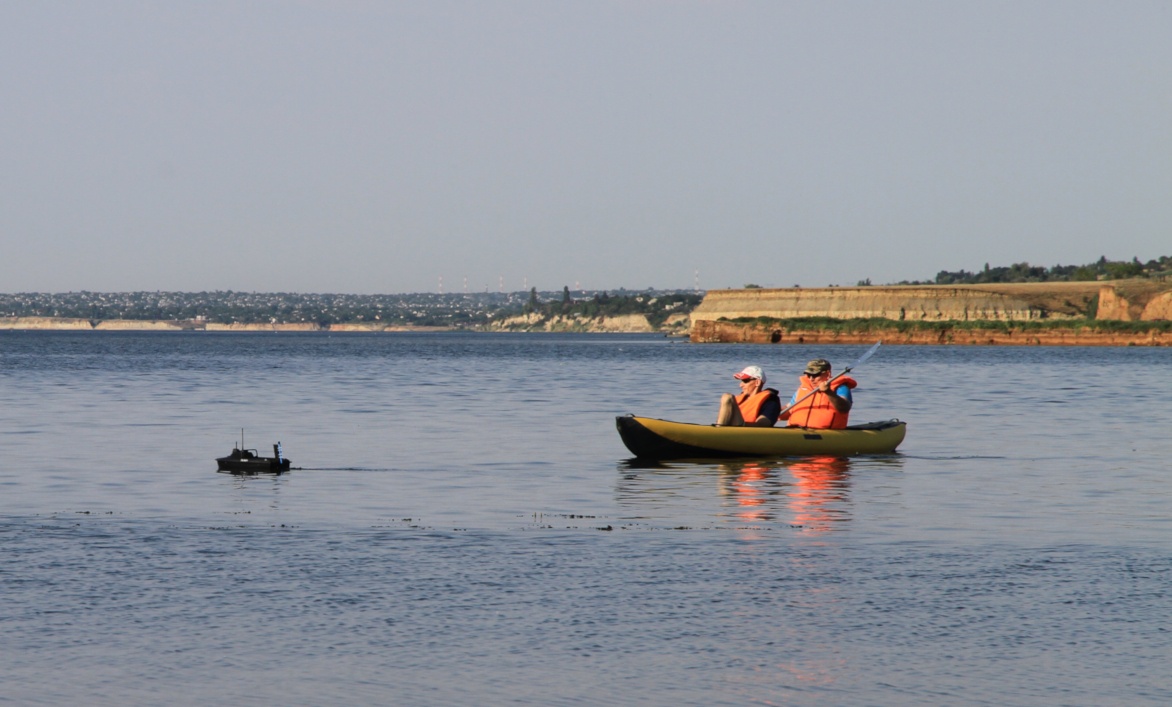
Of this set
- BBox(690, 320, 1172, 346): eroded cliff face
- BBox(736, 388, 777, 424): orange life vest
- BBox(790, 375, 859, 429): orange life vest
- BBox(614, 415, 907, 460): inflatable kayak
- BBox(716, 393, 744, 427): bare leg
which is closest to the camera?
BBox(614, 415, 907, 460): inflatable kayak

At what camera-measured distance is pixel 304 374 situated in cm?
8362

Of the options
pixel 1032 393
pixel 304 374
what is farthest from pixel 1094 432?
pixel 304 374

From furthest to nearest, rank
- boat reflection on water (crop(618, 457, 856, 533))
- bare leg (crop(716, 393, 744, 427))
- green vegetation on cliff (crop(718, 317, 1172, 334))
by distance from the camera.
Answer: green vegetation on cliff (crop(718, 317, 1172, 334)), bare leg (crop(716, 393, 744, 427)), boat reflection on water (crop(618, 457, 856, 533))

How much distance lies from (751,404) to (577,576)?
15862 mm

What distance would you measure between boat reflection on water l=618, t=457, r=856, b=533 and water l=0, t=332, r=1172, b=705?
11cm

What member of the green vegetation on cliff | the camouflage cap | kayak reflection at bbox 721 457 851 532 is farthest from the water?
the green vegetation on cliff

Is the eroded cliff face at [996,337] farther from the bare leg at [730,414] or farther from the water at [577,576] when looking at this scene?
the bare leg at [730,414]

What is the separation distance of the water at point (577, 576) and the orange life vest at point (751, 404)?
1.59 metres

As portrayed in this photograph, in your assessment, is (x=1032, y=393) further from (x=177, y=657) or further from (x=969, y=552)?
(x=177, y=657)

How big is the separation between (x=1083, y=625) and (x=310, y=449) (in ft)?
72.9

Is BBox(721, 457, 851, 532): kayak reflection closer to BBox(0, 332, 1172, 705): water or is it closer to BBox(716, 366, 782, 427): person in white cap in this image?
BBox(0, 332, 1172, 705): water

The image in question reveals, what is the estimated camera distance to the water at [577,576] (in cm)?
1138

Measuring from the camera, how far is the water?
1138 cm

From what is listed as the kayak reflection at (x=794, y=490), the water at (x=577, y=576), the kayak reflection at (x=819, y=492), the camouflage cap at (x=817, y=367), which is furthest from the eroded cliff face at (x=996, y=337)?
the kayak reflection at (x=794, y=490)
